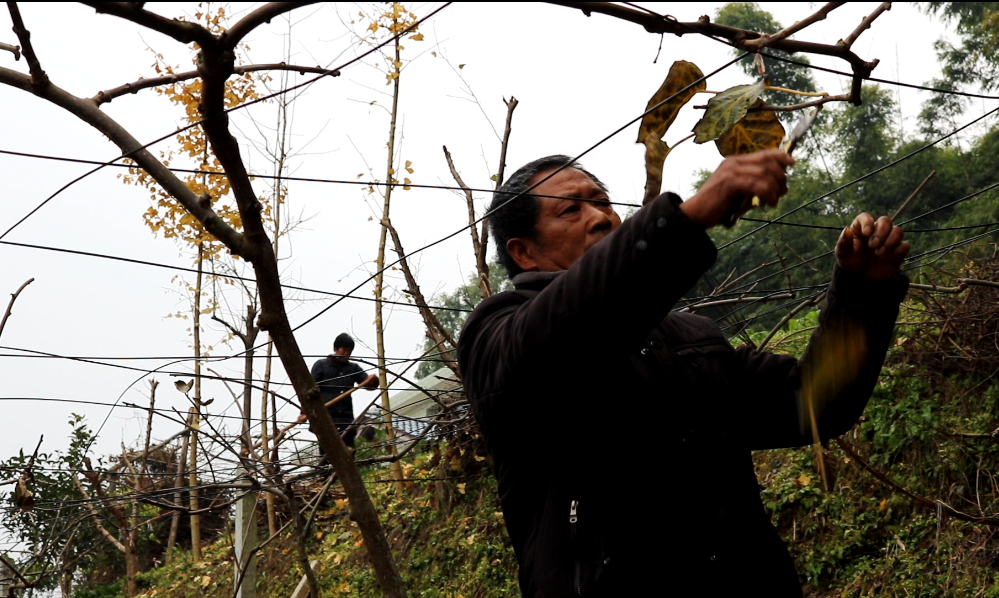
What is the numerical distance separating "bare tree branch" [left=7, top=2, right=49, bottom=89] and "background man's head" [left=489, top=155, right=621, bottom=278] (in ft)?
3.48

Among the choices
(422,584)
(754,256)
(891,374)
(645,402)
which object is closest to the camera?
(645,402)

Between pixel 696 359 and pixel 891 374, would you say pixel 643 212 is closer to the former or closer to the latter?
pixel 696 359

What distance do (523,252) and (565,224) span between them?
0.46 feet

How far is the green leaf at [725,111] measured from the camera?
1.64m

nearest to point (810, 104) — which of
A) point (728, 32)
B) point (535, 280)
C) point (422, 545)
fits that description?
point (728, 32)

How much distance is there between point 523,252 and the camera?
2.31 metres

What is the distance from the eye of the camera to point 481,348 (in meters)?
1.87

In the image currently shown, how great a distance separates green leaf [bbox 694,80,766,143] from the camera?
5.37 ft

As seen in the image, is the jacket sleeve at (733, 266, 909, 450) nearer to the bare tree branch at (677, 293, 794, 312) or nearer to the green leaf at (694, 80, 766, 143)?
the green leaf at (694, 80, 766, 143)

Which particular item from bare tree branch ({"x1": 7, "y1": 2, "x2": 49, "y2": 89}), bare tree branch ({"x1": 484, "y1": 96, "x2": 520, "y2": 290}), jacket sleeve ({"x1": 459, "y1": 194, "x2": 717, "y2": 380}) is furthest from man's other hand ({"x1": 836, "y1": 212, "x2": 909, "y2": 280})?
bare tree branch ({"x1": 484, "y1": 96, "x2": 520, "y2": 290})

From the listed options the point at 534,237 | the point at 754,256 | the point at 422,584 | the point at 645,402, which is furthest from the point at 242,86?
the point at 754,256

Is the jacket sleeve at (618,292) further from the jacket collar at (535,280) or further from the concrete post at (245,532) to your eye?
the concrete post at (245,532)

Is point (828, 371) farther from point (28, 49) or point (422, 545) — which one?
point (422, 545)

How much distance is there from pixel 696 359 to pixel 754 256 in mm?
17330
